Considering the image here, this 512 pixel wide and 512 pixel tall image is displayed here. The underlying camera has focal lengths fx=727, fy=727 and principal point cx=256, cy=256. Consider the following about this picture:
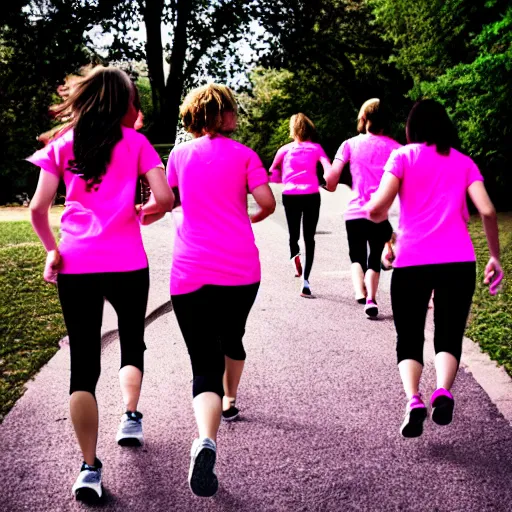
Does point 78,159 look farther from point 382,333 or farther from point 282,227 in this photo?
point 282,227

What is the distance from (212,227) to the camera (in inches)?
134

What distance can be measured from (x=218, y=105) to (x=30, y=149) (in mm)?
23877

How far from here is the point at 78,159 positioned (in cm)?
306

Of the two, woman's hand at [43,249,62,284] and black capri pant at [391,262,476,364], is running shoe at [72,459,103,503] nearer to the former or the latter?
woman's hand at [43,249,62,284]

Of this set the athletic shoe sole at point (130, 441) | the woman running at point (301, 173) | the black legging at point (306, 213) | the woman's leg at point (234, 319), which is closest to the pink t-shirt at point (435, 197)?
the woman's leg at point (234, 319)

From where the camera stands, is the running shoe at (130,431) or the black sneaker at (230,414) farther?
the black sneaker at (230,414)

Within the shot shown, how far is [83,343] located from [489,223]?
1969mm

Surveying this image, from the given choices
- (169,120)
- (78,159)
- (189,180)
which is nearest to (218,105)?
(189,180)

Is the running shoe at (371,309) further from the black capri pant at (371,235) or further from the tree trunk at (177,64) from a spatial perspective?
the tree trunk at (177,64)

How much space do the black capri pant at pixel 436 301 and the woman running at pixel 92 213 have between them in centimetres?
125

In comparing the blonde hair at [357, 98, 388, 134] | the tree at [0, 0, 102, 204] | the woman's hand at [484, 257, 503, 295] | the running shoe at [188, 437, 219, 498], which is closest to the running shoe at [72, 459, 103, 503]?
the running shoe at [188, 437, 219, 498]

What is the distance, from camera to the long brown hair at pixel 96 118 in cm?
306

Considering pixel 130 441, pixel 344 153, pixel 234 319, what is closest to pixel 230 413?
pixel 130 441

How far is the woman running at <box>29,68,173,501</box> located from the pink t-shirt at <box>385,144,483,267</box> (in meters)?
1.18
